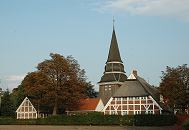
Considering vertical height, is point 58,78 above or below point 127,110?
above

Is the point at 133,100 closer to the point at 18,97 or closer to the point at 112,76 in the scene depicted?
the point at 112,76

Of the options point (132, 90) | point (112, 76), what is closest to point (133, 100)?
point (132, 90)

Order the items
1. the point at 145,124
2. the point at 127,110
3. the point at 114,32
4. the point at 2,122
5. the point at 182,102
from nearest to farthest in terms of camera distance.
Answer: the point at 145,124 → the point at 182,102 → the point at 2,122 → the point at 127,110 → the point at 114,32

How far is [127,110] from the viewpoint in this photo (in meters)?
75.2

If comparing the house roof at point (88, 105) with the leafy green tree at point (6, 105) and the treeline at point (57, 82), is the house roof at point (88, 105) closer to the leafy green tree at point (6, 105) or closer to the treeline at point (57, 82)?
the treeline at point (57, 82)

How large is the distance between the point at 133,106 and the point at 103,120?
14.2 metres

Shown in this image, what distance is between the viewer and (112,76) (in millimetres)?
92938

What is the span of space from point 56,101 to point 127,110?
552 inches

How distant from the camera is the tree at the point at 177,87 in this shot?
205 ft

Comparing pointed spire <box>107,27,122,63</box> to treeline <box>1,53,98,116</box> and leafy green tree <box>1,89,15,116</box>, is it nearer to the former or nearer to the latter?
treeline <box>1,53,98,116</box>

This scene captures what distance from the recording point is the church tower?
91.7 m

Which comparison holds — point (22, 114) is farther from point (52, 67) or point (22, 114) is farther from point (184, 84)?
point (184, 84)

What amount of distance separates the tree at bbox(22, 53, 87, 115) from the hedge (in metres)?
8.71

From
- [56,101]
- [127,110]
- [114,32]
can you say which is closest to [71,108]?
[56,101]
